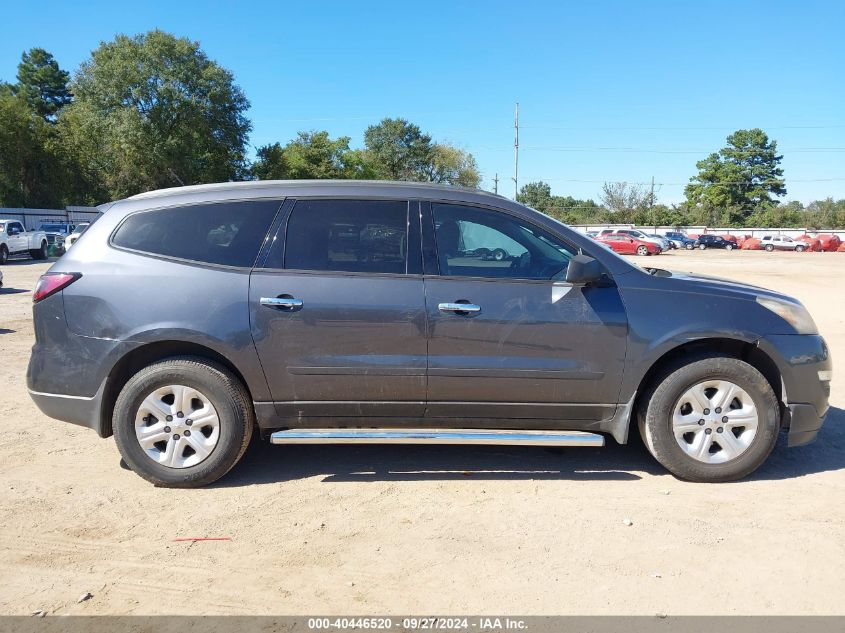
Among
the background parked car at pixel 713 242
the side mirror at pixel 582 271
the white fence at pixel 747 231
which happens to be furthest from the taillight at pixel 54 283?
the white fence at pixel 747 231

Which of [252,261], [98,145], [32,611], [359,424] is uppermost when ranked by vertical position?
[98,145]

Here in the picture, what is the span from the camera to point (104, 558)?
10.5 feet

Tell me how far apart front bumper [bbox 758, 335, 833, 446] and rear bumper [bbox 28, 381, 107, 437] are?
4.21m

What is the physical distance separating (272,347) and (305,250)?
2.13ft

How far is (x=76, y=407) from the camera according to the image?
13.0 feet

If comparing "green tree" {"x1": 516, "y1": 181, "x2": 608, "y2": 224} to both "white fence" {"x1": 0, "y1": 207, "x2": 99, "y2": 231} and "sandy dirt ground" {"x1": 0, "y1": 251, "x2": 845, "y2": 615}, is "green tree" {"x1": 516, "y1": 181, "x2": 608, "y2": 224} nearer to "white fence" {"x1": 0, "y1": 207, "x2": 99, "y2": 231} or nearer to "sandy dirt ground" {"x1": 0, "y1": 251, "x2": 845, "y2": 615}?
"white fence" {"x1": 0, "y1": 207, "x2": 99, "y2": 231}


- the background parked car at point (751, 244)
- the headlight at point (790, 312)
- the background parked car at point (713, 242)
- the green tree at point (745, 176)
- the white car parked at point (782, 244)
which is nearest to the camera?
the headlight at point (790, 312)

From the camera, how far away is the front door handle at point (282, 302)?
12.7 ft

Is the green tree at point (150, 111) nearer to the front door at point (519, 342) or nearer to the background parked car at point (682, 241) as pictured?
the background parked car at point (682, 241)

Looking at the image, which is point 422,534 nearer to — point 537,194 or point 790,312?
point 790,312

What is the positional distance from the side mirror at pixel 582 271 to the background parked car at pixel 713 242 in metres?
55.6

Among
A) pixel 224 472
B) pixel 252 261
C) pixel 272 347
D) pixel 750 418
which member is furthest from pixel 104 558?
pixel 750 418

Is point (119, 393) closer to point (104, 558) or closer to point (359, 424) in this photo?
point (104, 558)

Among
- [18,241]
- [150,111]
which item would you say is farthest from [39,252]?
[150,111]
